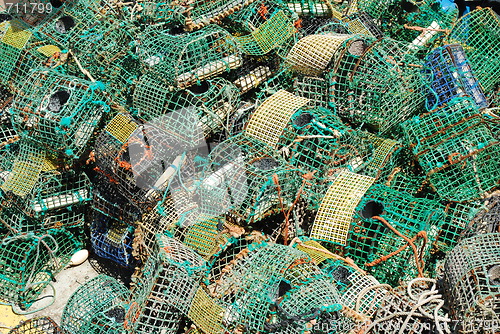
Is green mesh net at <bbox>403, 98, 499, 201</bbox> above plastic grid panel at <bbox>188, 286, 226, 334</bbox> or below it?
above

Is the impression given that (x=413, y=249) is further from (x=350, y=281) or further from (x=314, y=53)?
(x=314, y=53)

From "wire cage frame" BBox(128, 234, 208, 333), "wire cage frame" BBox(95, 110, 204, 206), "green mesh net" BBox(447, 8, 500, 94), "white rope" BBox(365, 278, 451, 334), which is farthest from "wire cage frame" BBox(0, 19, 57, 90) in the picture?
"green mesh net" BBox(447, 8, 500, 94)

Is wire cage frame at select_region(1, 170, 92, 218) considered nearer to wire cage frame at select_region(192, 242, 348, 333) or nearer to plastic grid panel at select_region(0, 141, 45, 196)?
plastic grid panel at select_region(0, 141, 45, 196)

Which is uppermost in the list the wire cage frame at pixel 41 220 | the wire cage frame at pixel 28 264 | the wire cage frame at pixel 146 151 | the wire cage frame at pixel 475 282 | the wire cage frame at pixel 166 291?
the wire cage frame at pixel 475 282

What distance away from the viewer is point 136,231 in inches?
168

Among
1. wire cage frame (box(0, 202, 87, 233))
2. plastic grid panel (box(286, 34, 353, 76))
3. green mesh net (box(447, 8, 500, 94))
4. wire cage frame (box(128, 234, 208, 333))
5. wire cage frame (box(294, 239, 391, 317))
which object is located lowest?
wire cage frame (box(0, 202, 87, 233))

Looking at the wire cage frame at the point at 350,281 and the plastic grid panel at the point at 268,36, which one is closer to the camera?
the wire cage frame at the point at 350,281

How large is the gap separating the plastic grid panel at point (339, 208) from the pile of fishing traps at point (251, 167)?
12 millimetres

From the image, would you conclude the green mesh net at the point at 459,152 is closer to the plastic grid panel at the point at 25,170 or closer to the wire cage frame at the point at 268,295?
the wire cage frame at the point at 268,295

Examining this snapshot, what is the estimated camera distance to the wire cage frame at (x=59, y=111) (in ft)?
14.5

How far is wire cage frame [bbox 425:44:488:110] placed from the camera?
15.2ft

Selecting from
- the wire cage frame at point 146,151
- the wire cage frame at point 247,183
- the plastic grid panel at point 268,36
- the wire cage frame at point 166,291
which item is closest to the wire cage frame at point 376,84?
the plastic grid panel at point 268,36

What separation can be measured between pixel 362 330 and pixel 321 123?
1544 millimetres

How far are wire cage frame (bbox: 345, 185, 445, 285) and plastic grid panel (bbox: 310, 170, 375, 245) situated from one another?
7cm
